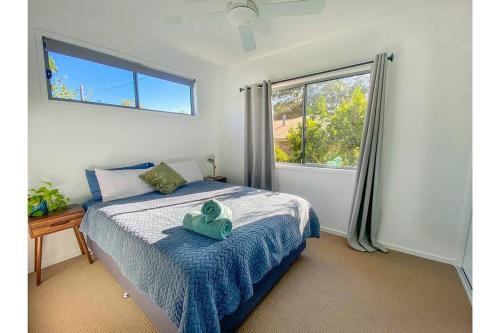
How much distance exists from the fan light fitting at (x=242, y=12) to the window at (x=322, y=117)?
1.31 meters

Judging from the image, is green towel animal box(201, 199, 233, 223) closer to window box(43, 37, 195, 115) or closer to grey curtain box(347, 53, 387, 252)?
grey curtain box(347, 53, 387, 252)

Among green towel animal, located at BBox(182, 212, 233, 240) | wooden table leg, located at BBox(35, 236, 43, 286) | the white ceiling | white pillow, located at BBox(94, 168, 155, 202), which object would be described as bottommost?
wooden table leg, located at BBox(35, 236, 43, 286)

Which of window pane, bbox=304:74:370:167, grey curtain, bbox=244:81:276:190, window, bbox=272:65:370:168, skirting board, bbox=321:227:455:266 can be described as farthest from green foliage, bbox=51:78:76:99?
skirting board, bbox=321:227:455:266

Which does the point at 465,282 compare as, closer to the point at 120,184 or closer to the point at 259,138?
the point at 259,138

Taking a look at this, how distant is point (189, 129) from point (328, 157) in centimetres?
213

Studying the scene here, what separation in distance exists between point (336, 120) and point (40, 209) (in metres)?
3.24

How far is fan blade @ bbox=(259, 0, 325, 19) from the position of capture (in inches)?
57.7

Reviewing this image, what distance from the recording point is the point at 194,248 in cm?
118

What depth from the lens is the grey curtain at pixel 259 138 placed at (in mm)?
2998

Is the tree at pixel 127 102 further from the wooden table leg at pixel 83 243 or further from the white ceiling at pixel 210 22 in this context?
the wooden table leg at pixel 83 243

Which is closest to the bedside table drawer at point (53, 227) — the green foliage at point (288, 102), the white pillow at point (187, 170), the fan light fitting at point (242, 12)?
the white pillow at point (187, 170)

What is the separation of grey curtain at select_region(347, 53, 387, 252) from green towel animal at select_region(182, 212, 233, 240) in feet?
5.49

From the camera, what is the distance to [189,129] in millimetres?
3254
